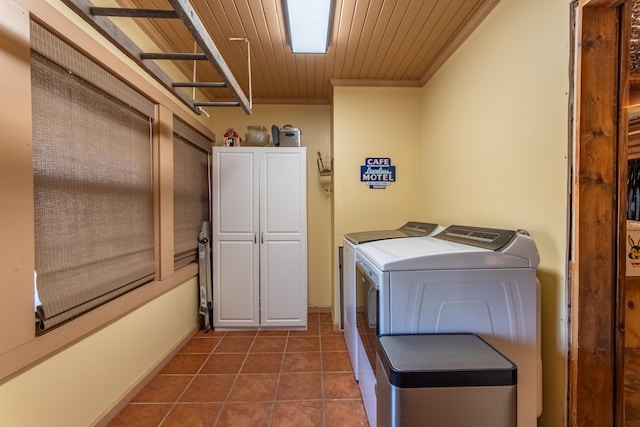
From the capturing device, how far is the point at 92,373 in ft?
5.28

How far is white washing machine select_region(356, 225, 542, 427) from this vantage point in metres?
1.33

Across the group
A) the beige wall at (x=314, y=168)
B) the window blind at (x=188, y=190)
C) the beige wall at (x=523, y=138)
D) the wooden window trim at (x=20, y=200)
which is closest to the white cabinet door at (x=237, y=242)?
the window blind at (x=188, y=190)

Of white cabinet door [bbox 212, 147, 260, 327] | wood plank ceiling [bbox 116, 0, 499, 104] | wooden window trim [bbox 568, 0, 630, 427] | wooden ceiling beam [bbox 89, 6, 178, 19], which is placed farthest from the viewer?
white cabinet door [bbox 212, 147, 260, 327]

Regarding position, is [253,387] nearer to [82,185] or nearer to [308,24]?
[82,185]

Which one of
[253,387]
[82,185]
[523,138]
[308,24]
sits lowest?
[253,387]

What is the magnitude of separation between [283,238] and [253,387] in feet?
4.51

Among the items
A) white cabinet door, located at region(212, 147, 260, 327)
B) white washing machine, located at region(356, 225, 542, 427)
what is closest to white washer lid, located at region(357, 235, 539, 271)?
white washing machine, located at region(356, 225, 542, 427)

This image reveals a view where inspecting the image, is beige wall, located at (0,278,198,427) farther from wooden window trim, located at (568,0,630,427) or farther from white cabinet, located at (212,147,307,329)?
wooden window trim, located at (568,0,630,427)

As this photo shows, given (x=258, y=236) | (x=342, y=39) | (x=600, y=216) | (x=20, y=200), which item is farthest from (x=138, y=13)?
(x=258, y=236)

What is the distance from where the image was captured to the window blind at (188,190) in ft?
8.45

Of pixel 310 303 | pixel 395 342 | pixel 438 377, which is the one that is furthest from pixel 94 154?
pixel 310 303

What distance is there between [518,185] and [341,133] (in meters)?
1.83

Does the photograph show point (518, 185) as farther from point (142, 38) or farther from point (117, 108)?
point (142, 38)

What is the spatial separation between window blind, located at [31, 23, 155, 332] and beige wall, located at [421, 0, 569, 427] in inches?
88.9
